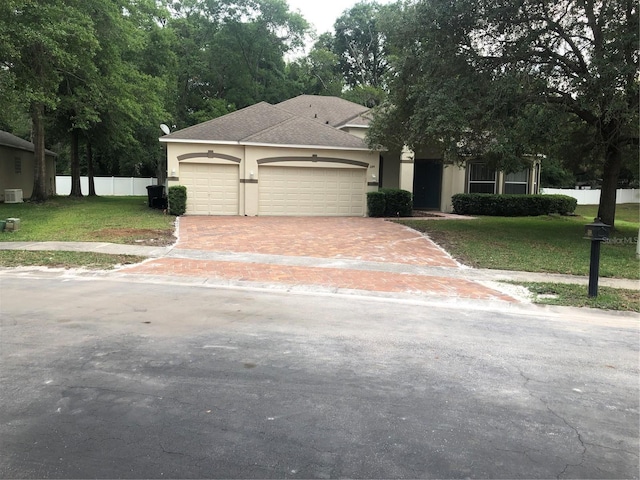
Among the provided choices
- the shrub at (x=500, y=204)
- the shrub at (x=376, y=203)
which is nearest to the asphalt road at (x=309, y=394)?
the shrub at (x=376, y=203)

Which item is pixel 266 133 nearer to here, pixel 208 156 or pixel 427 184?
pixel 208 156

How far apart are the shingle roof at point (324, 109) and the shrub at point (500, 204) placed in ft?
26.1

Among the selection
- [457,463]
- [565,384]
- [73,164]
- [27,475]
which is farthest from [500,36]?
[73,164]

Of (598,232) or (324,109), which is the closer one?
(598,232)

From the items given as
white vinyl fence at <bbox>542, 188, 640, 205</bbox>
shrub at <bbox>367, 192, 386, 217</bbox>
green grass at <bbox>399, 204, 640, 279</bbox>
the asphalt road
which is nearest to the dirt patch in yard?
the asphalt road

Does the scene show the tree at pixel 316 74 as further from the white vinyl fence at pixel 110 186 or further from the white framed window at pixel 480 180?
the white framed window at pixel 480 180

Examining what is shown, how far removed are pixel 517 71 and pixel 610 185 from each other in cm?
602

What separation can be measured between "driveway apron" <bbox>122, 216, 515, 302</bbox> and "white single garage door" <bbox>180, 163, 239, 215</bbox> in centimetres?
393

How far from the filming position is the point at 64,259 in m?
10.6

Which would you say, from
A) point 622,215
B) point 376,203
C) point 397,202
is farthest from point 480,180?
point 622,215

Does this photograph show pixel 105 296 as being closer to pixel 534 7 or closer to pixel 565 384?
pixel 565 384

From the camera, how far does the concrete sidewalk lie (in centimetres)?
998

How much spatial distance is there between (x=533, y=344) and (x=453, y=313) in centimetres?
158

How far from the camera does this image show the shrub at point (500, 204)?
23531 mm
